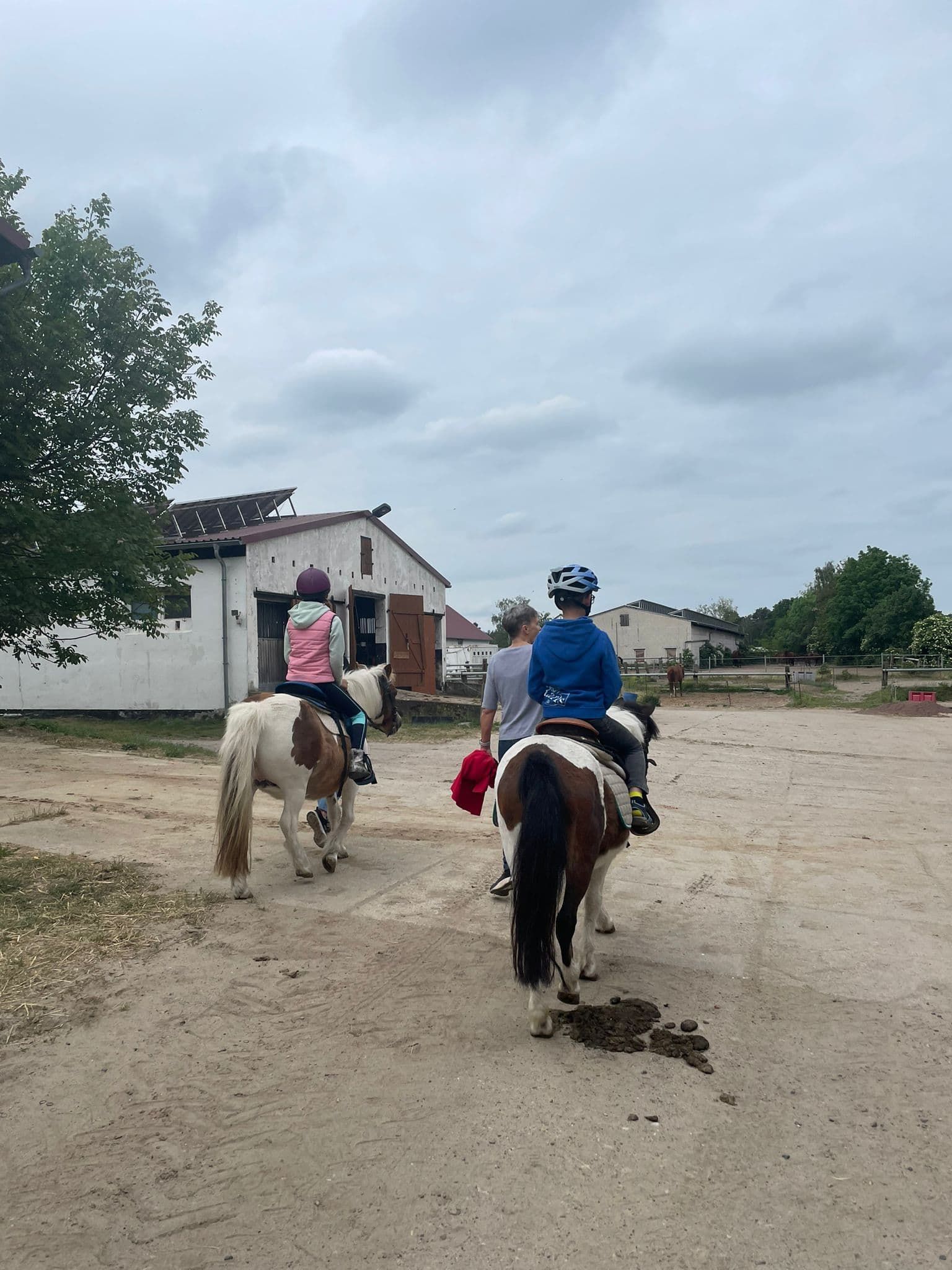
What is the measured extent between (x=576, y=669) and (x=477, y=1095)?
6.28 feet

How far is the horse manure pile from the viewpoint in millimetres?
3235

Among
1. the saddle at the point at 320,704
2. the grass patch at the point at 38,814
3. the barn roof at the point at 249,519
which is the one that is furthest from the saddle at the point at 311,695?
the barn roof at the point at 249,519

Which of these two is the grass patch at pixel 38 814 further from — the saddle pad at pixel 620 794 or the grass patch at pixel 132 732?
the saddle pad at pixel 620 794

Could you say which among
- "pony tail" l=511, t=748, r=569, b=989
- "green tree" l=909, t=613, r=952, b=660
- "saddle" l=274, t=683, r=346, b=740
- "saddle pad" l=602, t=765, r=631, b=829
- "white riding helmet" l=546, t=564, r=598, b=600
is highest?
"green tree" l=909, t=613, r=952, b=660

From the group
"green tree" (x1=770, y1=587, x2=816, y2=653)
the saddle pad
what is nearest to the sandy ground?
the saddle pad

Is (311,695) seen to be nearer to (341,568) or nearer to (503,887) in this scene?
(503,887)

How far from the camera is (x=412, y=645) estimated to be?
22938mm

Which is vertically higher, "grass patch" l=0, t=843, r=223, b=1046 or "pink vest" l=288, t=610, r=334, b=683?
"pink vest" l=288, t=610, r=334, b=683

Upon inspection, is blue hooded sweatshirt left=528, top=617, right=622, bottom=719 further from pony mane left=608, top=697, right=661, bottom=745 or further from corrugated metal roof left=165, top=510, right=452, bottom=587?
corrugated metal roof left=165, top=510, right=452, bottom=587

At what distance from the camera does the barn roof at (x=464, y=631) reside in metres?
59.1

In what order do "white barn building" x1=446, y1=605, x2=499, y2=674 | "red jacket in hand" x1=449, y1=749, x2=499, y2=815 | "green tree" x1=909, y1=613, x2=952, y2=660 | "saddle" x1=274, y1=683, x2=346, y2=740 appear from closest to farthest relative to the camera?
"red jacket in hand" x1=449, y1=749, x2=499, y2=815
"saddle" x1=274, y1=683, x2=346, y2=740
"green tree" x1=909, y1=613, x2=952, y2=660
"white barn building" x1=446, y1=605, x2=499, y2=674

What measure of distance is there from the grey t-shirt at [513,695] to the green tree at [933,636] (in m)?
42.1

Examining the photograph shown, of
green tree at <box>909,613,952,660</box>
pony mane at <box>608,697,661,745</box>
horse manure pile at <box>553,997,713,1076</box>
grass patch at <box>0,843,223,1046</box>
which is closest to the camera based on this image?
horse manure pile at <box>553,997,713,1076</box>

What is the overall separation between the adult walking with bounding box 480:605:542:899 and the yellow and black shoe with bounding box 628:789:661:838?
3.82 ft
